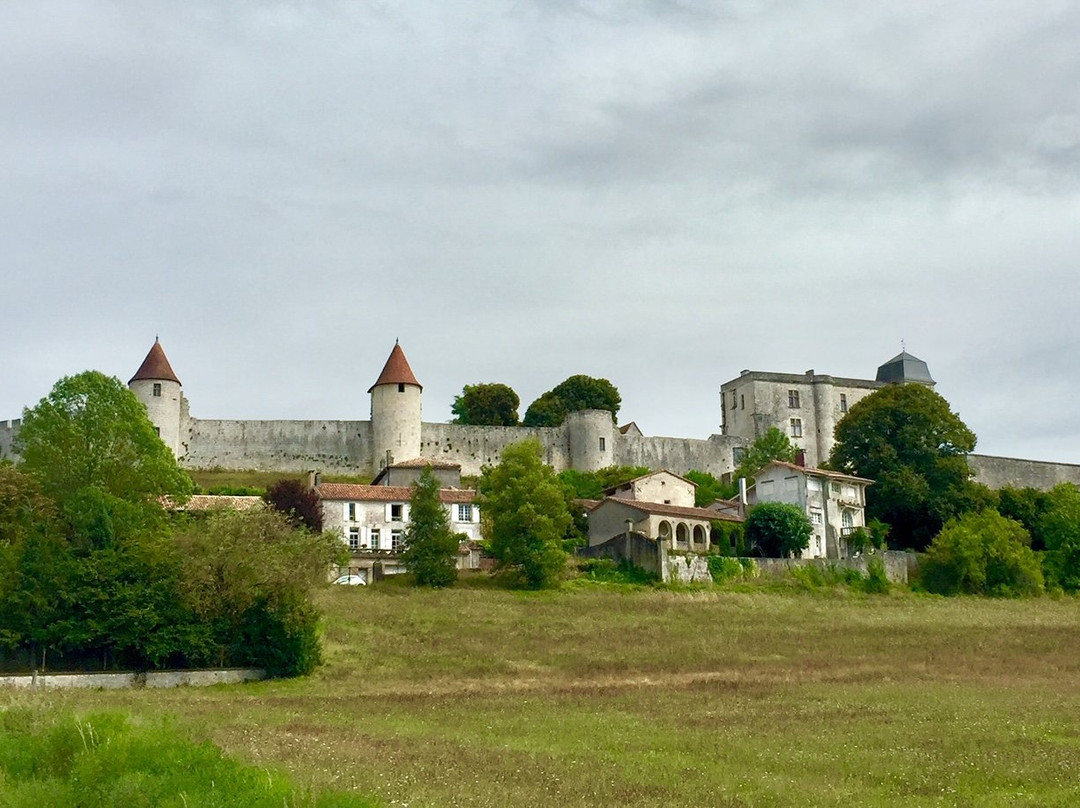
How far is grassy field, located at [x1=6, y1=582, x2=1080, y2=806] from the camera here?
16516 mm

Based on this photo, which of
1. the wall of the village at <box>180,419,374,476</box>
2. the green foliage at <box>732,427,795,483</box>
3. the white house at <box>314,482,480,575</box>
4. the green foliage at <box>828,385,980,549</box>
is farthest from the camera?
the wall of the village at <box>180,419,374,476</box>

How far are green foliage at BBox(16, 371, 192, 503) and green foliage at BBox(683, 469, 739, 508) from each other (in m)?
32.7

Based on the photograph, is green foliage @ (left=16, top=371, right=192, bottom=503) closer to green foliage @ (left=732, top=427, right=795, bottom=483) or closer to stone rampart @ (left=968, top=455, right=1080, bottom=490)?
green foliage @ (left=732, top=427, right=795, bottom=483)

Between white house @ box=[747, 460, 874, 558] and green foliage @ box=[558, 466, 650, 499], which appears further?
green foliage @ box=[558, 466, 650, 499]

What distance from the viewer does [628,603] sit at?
4541 centimetres

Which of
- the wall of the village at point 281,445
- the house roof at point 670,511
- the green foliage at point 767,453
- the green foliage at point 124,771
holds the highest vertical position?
Answer: the wall of the village at point 281,445

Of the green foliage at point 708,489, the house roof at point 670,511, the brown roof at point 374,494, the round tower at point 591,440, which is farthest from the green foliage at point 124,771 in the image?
the round tower at point 591,440

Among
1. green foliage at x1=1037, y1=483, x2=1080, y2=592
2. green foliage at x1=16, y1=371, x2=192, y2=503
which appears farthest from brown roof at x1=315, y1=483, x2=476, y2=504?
green foliage at x1=1037, y1=483, x2=1080, y2=592

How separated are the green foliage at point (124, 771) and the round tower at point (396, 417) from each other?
59954 mm

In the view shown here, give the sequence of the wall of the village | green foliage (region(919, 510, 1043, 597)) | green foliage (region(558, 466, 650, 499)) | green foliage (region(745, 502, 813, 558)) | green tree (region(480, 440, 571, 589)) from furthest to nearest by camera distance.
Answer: the wall of the village → green foliage (region(558, 466, 650, 499)) → green foliage (region(745, 502, 813, 558)) → green foliage (region(919, 510, 1043, 597)) → green tree (region(480, 440, 571, 589))

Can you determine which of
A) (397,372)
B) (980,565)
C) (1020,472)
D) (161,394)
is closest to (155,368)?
(161,394)

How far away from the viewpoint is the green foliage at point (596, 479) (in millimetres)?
70938

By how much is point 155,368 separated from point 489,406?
2569 centimetres

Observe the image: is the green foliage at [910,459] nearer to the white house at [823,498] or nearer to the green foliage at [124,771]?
the white house at [823,498]
